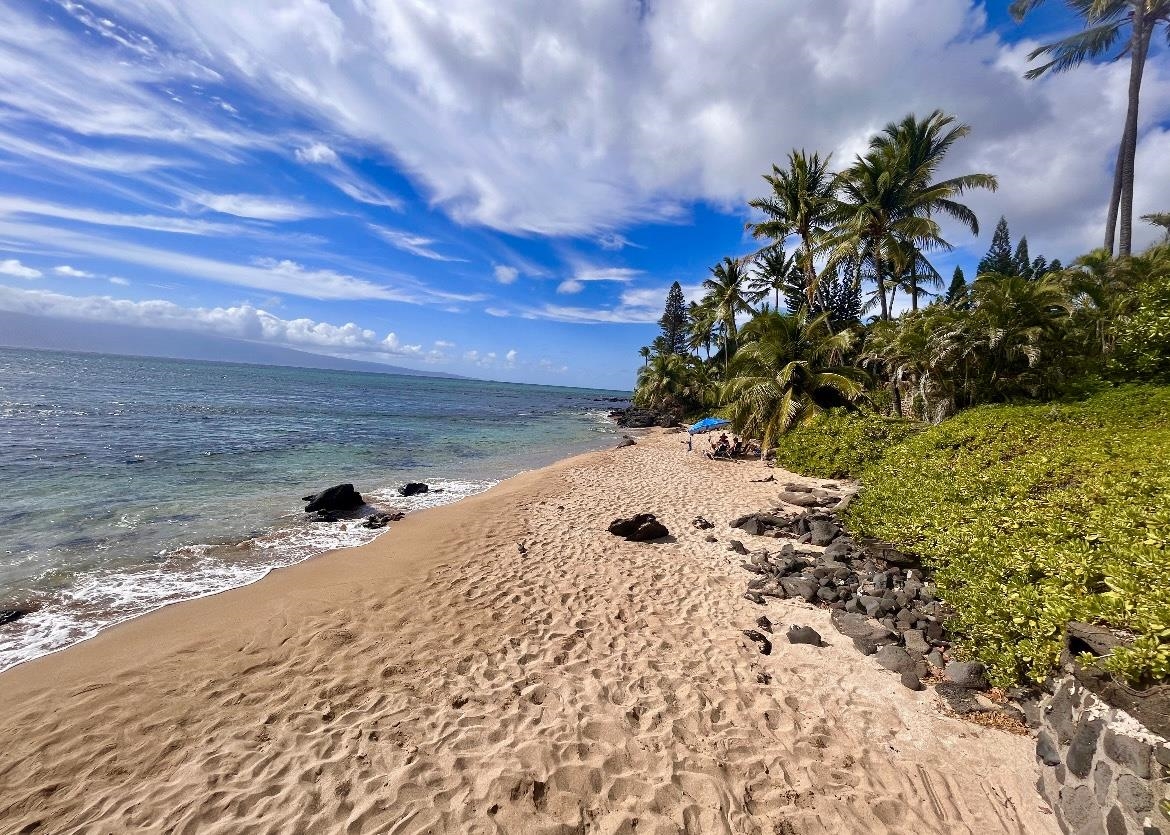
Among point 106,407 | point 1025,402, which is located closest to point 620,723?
point 1025,402

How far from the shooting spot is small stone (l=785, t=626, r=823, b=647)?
5.68 m

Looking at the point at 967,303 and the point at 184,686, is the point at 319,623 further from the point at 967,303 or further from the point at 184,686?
the point at 967,303

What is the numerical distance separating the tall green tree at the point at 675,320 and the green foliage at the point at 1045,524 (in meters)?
51.5

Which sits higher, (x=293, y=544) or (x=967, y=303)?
(x=967, y=303)

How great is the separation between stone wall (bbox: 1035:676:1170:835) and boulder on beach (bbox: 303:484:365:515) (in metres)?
13.0

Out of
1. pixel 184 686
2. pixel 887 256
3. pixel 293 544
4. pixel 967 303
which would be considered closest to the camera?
pixel 184 686

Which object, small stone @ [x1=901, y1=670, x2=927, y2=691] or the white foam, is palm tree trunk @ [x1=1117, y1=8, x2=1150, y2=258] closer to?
small stone @ [x1=901, y1=670, x2=927, y2=691]

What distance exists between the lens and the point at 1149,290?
10.5 meters

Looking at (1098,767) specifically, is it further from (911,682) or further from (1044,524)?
(1044,524)

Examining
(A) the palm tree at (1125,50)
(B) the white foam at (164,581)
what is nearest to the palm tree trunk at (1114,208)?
(A) the palm tree at (1125,50)

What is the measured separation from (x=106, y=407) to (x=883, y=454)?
45.1 meters

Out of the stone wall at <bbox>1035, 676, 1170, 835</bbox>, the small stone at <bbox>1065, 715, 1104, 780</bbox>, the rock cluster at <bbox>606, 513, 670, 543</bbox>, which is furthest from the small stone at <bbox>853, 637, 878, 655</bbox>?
the rock cluster at <bbox>606, 513, 670, 543</bbox>

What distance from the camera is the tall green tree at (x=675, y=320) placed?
198ft

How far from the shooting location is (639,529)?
9.31 meters
